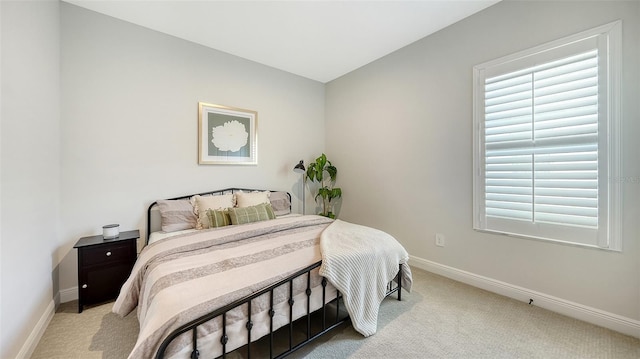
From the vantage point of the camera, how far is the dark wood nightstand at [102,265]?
2.12 meters

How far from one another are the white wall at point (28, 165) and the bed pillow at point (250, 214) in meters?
1.46

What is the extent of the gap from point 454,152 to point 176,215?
3.16 meters

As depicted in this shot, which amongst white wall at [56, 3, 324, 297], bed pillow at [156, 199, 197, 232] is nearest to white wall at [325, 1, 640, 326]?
white wall at [56, 3, 324, 297]

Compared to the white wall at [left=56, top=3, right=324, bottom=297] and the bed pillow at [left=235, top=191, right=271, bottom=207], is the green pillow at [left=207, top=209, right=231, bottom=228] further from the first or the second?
the white wall at [left=56, top=3, right=324, bottom=297]

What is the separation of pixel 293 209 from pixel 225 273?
101 inches

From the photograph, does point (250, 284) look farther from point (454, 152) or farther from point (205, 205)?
point (454, 152)

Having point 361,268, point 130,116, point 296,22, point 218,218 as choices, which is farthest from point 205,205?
point 296,22

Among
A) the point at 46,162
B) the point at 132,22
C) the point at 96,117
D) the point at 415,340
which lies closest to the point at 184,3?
the point at 132,22

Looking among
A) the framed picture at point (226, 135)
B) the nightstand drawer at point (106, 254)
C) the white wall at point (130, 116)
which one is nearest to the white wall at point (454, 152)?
the framed picture at point (226, 135)

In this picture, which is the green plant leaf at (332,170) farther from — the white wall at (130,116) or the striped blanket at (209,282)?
the striped blanket at (209,282)

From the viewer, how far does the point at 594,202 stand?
1919 millimetres

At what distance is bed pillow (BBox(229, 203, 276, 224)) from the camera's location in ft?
8.69

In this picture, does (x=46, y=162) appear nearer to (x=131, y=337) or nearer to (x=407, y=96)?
(x=131, y=337)

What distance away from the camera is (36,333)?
68.8 inches
